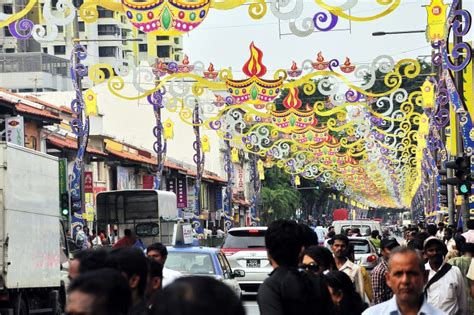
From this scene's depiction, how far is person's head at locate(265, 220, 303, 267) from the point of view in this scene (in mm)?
8383

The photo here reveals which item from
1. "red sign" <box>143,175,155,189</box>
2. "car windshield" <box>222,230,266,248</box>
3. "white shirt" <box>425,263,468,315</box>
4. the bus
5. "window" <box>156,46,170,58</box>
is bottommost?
"white shirt" <box>425,263,468,315</box>

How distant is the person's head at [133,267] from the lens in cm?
771

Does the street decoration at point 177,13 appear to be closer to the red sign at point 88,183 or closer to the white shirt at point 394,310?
the white shirt at point 394,310

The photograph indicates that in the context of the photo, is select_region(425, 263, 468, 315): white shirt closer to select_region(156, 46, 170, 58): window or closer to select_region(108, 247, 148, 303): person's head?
select_region(108, 247, 148, 303): person's head

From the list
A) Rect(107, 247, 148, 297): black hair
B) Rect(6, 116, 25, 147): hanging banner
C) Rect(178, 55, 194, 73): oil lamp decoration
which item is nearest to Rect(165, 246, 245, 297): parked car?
Rect(107, 247, 148, 297): black hair

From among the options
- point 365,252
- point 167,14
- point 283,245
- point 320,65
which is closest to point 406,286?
point 283,245

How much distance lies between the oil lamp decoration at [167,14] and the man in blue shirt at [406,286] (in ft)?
53.1

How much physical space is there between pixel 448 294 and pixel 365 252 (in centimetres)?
1749

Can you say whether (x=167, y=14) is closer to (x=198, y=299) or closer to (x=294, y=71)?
(x=294, y=71)

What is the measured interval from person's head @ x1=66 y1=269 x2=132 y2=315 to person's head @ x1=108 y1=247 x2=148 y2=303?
2053mm

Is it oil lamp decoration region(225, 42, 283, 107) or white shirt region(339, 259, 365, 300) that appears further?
oil lamp decoration region(225, 42, 283, 107)

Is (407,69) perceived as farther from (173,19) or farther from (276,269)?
(276,269)

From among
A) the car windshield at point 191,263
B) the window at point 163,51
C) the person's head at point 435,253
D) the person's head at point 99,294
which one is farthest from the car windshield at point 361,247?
the window at point 163,51

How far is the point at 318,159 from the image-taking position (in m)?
93.6
